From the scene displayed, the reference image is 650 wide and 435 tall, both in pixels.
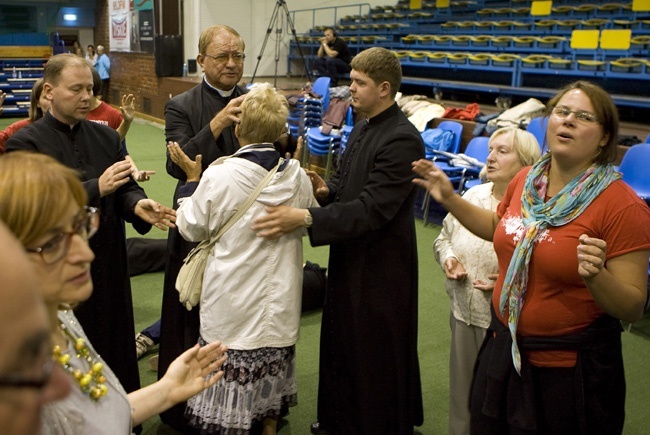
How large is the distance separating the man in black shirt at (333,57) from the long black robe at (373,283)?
31.2ft

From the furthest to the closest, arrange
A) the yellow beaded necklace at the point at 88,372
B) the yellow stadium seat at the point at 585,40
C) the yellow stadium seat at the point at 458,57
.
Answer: the yellow stadium seat at the point at 458,57
the yellow stadium seat at the point at 585,40
the yellow beaded necklace at the point at 88,372

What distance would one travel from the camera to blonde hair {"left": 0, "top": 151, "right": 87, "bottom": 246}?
90 cm

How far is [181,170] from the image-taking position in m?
2.84

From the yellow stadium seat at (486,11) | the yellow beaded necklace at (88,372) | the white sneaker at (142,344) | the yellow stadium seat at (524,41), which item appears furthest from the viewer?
the yellow stadium seat at (486,11)

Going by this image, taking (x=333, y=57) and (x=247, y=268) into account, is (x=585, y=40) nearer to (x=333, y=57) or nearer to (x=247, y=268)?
(x=333, y=57)

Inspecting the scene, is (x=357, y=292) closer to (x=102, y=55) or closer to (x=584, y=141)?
(x=584, y=141)

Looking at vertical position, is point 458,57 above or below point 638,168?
above

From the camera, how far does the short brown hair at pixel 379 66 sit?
251cm

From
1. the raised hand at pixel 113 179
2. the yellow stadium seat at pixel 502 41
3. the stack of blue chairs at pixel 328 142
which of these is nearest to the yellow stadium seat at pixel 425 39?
the yellow stadium seat at pixel 502 41

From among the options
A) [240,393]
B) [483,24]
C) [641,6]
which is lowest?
[240,393]

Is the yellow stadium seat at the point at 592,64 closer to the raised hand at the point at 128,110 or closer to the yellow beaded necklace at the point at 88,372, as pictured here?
the raised hand at the point at 128,110

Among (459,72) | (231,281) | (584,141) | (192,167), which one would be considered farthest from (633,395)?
(459,72)

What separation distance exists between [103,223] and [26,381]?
7.70 feet

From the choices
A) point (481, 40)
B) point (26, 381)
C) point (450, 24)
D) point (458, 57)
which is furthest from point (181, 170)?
point (450, 24)
